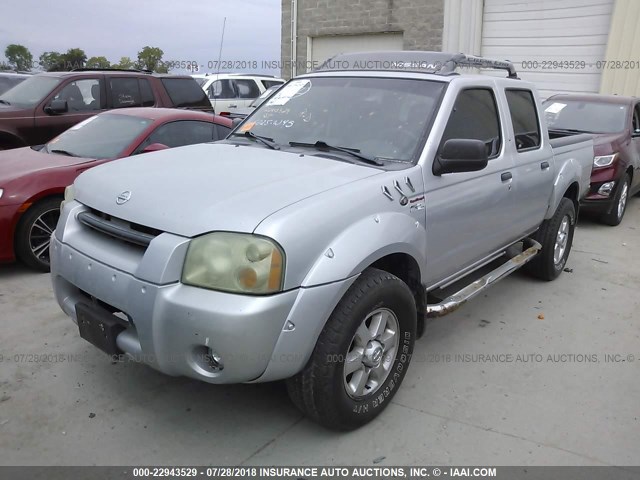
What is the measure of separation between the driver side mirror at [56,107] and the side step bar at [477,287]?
6008 millimetres

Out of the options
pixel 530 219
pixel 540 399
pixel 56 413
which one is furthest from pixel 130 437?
pixel 530 219

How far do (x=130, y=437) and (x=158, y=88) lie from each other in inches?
265

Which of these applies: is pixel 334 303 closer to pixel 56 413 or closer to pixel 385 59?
pixel 56 413

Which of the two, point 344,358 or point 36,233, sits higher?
point 344,358

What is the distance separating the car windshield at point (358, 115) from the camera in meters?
3.47

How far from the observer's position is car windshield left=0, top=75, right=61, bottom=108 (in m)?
7.63

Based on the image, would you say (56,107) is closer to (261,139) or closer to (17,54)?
(261,139)

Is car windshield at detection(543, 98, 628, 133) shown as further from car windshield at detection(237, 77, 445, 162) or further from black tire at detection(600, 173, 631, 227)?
car windshield at detection(237, 77, 445, 162)

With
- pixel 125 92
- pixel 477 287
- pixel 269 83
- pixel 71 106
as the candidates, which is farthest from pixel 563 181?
pixel 269 83

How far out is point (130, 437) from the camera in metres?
2.91

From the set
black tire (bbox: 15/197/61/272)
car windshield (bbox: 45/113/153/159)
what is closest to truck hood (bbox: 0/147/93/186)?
car windshield (bbox: 45/113/153/159)

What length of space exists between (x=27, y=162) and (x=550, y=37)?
457 inches

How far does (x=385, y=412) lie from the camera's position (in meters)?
3.21

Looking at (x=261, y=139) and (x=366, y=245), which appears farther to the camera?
(x=261, y=139)
